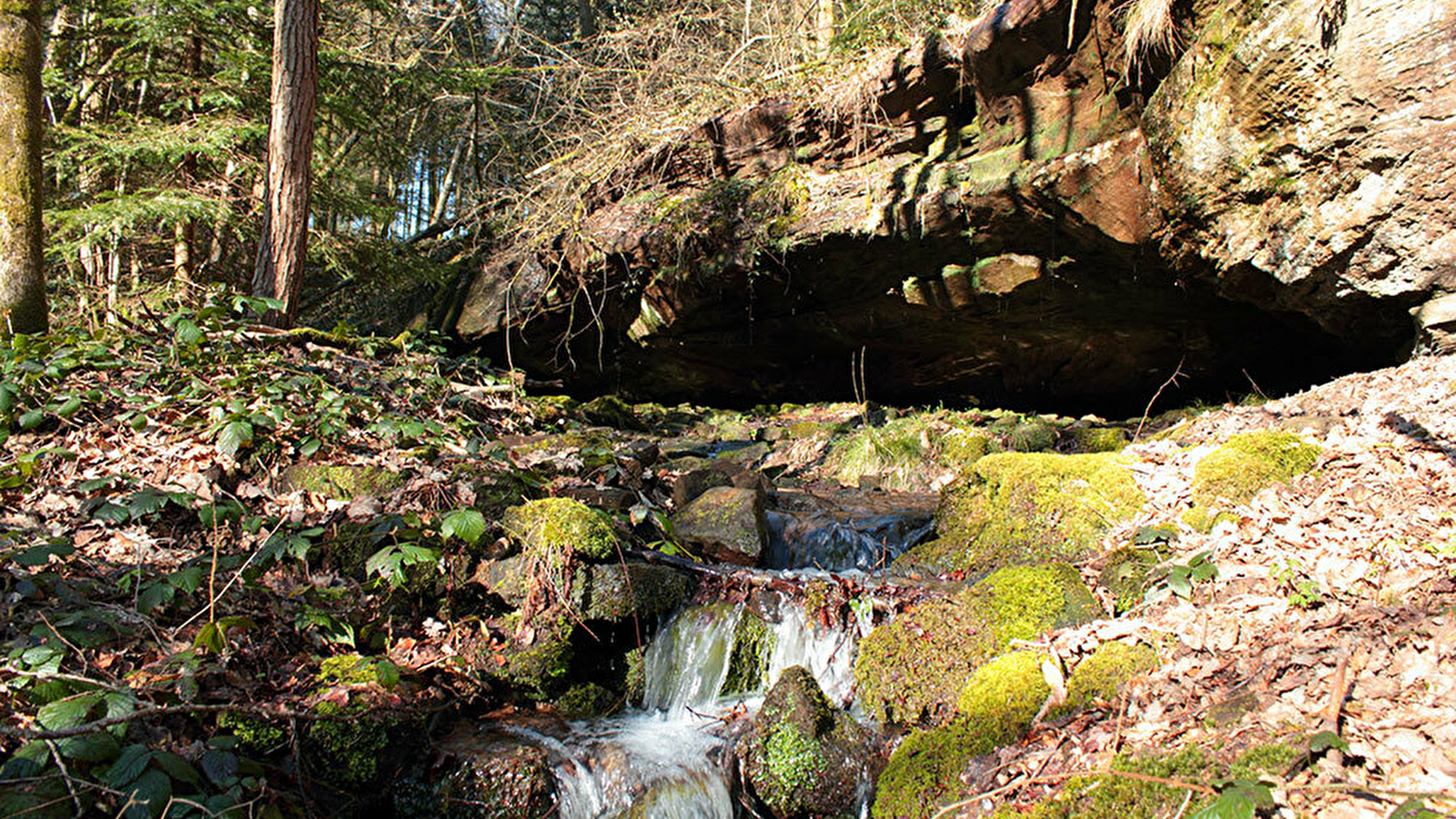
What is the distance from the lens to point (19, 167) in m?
5.98

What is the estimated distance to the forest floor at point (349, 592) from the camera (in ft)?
7.38

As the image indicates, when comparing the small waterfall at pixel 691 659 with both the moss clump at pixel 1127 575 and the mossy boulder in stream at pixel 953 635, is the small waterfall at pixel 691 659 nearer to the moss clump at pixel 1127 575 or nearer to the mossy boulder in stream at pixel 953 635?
the mossy boulder in stream at pixel 953 635

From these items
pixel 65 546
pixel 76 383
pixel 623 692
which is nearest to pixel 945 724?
pixel 623 692

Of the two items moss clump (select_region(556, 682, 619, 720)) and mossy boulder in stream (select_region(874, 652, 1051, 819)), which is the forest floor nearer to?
mossy boulder in stream (select_region(874, 652, 1051, 819))

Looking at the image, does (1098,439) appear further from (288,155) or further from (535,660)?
(288,155)

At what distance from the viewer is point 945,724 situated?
3100 mm

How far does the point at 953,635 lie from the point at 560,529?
2221 mm

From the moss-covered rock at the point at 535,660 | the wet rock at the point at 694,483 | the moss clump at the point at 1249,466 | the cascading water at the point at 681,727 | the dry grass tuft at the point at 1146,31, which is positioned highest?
the dry grass tuft at the point at 1146,31

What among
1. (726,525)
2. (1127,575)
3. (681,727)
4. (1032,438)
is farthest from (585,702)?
(1032,438)

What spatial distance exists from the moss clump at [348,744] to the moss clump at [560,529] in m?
1.20

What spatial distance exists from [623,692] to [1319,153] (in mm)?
6145

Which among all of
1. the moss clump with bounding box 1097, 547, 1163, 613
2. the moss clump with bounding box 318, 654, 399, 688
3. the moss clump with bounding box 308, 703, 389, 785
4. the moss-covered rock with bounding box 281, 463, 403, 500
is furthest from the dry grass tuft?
the moss clump with bounding box 308, 703, 389, 785

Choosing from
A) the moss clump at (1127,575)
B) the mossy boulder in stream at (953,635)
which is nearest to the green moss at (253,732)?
the mossy boulder in stream at (953,635)

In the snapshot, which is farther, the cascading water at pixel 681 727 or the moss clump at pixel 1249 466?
the moss clump at pixel 1249 466
